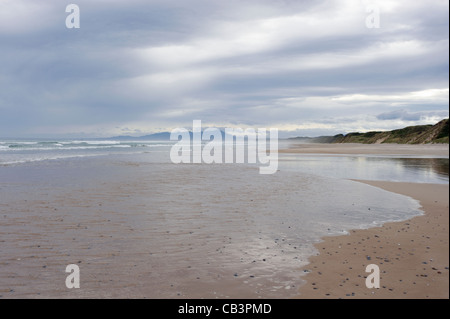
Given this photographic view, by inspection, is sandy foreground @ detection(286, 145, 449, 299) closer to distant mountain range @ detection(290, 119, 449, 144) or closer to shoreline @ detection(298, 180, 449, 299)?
shoreline @ detection(298, 180, 449, 299)

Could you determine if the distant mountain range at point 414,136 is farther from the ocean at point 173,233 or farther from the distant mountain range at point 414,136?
the ocean at point 173,233

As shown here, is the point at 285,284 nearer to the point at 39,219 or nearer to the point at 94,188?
the point at 39,219

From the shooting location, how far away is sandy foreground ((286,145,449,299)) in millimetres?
6348

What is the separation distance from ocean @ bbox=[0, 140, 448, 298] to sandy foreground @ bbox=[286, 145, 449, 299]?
20.4 inches

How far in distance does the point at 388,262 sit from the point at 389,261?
0.09 meters

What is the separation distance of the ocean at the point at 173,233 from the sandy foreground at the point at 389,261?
1.70 ft

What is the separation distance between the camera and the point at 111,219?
12.0 meters

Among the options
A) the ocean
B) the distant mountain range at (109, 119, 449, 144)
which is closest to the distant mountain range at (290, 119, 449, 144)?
the distant mountain range at (109, 119, 449, 144)

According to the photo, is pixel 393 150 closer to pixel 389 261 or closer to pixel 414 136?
pixel 414 136

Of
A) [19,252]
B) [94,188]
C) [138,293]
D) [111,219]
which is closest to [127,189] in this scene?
[94,188]

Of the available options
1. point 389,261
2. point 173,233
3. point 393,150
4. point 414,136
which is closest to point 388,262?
point 389,261

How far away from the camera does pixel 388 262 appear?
310 inches
